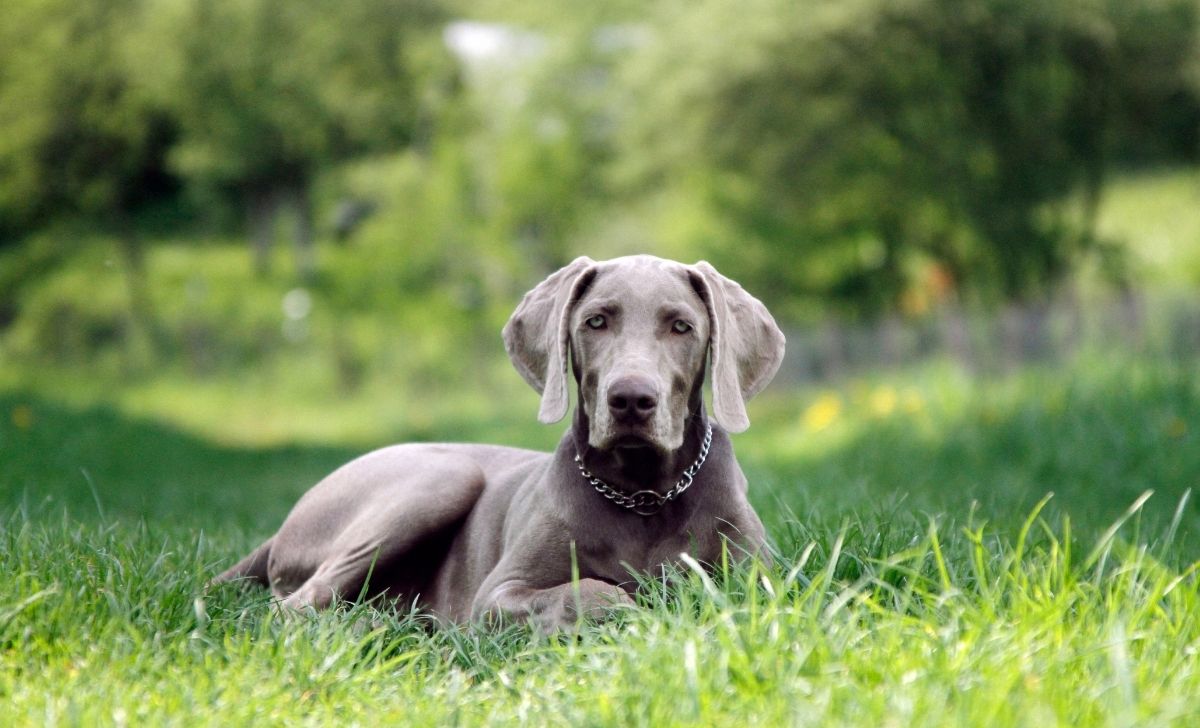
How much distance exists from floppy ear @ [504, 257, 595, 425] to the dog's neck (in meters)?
0.13

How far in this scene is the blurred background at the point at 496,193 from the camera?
551 inches

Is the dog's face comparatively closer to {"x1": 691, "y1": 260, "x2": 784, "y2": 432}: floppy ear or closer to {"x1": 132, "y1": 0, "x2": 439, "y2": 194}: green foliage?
{"x1": 691, "y1": 260, "x2": 784, "y2": 432}: floppy ear

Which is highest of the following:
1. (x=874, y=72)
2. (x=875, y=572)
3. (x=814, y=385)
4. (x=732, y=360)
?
(x=874, y=72)

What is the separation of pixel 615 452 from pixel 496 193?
14395 millimetres

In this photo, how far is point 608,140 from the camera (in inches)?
817

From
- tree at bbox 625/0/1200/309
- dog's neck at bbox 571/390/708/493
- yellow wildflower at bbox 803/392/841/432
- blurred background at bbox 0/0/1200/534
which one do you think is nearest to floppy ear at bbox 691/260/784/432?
dog's neck at bbox 571/390/708/493

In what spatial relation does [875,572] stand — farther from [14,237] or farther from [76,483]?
[14,237]

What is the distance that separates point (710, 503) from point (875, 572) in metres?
0.55

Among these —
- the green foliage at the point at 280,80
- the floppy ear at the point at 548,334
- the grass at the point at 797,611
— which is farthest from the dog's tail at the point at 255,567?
the green foliage at the point at 280,80

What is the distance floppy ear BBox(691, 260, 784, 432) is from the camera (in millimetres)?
3852

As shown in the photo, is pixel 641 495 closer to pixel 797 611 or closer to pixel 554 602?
pixel 554 602

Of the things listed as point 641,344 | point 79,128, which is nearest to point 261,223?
point 79,128

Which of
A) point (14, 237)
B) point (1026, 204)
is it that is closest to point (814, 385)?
point (1026, 204)

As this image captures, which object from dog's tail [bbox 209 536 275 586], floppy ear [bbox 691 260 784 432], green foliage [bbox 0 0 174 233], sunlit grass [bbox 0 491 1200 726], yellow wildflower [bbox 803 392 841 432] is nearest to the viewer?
sunlit grass [bbox 0 491 1200 726]
